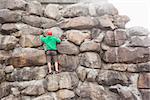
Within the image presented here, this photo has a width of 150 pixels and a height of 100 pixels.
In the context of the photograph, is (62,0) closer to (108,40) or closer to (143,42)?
(108,40)

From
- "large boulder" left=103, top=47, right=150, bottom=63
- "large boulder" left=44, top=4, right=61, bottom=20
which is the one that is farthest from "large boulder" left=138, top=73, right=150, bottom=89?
"large boulder" left=44, top=4, right=61, bottom=20

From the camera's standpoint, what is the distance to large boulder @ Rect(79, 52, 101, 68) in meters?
8.16

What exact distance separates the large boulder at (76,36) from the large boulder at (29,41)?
A: 122 cm

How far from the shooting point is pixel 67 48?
326 inches

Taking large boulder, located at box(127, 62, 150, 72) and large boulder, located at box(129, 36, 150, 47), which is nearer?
large boulder, located at box(127, 62, 150, 72)

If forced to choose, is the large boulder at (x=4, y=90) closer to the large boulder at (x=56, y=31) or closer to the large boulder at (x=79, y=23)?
the large boulder at (x=56, y=31)

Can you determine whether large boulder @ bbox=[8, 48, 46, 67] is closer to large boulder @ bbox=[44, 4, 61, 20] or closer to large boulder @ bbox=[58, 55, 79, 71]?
large boulder @ bbox=[58, 55, 79, 71]

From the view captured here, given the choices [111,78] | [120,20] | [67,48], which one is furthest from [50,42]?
[120,20]

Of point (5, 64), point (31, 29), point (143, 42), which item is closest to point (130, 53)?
point (143, 42)

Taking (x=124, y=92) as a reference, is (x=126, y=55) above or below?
above

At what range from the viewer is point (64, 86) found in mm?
7656

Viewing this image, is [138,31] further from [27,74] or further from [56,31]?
[27,74]

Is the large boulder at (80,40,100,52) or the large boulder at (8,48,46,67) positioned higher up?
the large boulder at (80,40,100,52)

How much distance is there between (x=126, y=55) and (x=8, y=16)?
5.01 metres
